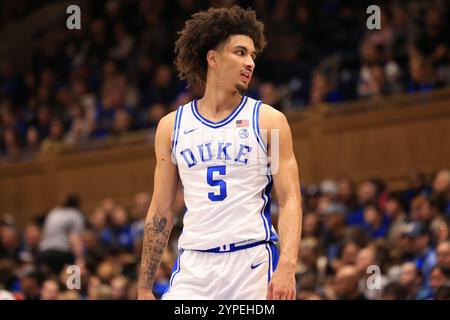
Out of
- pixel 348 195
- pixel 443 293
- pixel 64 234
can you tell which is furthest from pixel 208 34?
pixel 64 234

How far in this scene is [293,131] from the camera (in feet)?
53.3

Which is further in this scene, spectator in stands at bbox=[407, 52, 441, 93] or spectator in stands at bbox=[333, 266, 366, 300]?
spectator in stands at bbox=[407, 52, 441, 93]

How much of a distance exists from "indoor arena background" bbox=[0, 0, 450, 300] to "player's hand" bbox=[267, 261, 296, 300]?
9.47ft

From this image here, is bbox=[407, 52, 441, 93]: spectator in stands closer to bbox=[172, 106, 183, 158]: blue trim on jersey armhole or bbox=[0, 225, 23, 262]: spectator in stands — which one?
bbox=[0, 225, 23, 262]: spectator in stands

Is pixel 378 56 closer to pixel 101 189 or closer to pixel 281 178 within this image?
pixel 101 189

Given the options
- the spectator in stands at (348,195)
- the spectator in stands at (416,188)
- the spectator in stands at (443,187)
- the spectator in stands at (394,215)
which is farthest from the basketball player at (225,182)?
the spectator in stands at (348,195)

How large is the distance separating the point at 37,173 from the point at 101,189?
150cm

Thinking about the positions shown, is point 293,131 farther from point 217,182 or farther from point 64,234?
point 217,182

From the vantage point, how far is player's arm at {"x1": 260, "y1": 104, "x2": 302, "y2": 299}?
231 inches

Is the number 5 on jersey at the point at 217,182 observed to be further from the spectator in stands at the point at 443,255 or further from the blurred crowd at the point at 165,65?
the blurred crowd at the point at 165,65

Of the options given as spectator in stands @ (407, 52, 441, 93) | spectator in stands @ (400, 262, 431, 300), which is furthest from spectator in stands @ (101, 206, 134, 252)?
spectator in stands @ (400, 262, 431, 300)
